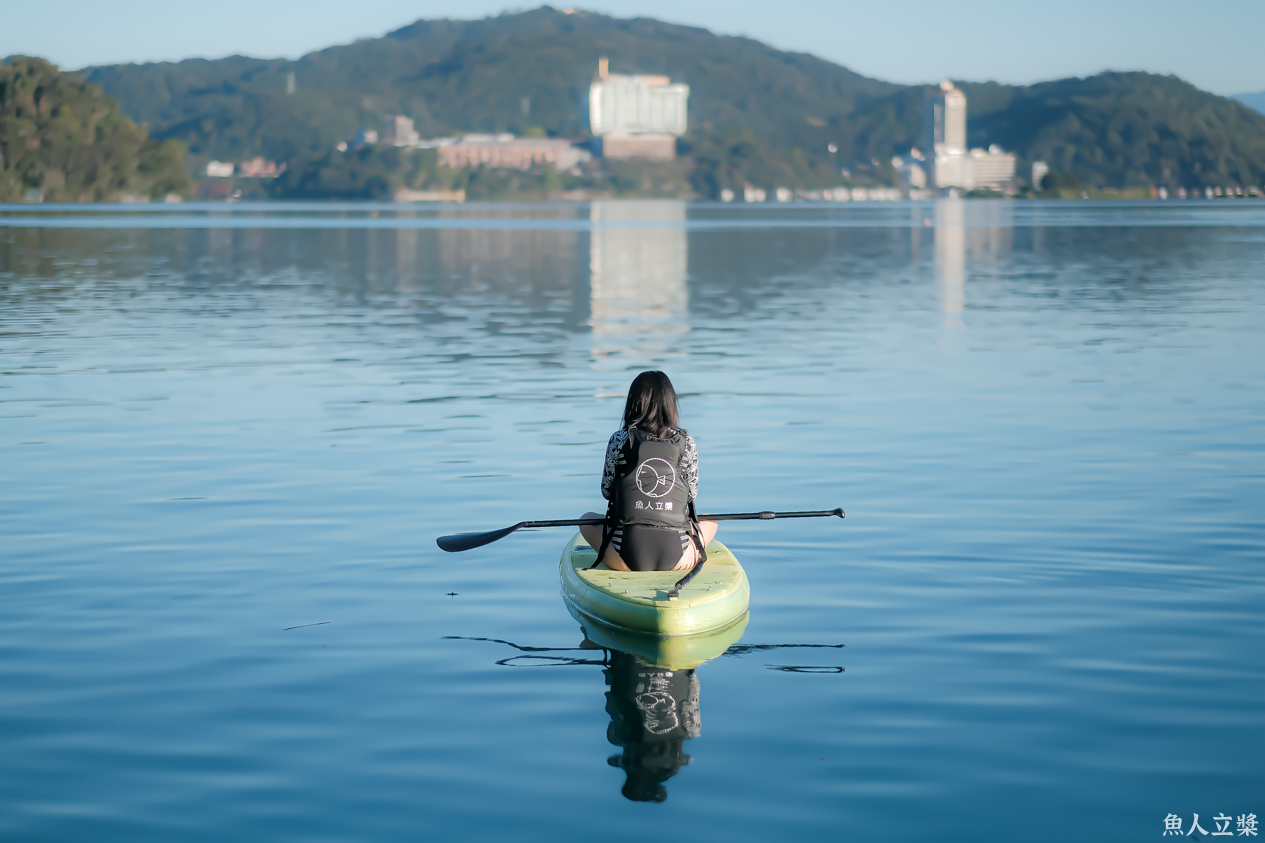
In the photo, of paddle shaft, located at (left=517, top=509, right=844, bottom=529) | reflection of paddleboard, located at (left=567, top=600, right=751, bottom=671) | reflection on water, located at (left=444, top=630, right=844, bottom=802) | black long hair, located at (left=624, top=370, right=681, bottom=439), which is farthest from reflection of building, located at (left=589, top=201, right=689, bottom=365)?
reflection on water, located at (left=444, top=630, right=844, bottom=802)

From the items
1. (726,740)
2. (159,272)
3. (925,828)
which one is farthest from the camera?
(159,272)

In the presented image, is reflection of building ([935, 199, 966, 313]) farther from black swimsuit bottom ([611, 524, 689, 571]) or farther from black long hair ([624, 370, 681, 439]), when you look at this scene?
black long hair ([624, 370, 681, 439])

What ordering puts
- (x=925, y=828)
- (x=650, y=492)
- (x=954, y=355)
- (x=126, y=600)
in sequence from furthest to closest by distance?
1. (x=954, y=355)
2. (x=126, y=600)
3. (x=650, y=492)
4. (x=925, y=828)

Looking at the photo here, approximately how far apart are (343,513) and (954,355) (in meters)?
14.8

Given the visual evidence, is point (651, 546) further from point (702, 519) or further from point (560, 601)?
point (560, 601)

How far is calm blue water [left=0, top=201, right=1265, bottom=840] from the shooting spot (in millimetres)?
6578

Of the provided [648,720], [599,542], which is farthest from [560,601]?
[648,720]

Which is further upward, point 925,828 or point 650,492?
point 650,492

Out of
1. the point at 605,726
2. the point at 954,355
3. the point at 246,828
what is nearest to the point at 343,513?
the point at 605,726

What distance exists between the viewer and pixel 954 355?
24844 mm

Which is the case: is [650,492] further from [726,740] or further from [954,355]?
[954,355]

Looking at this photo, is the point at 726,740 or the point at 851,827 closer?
the point at 851,827

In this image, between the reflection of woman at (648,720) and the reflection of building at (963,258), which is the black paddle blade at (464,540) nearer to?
the reflection of woman at (648,720)

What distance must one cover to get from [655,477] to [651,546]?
0.51 m
